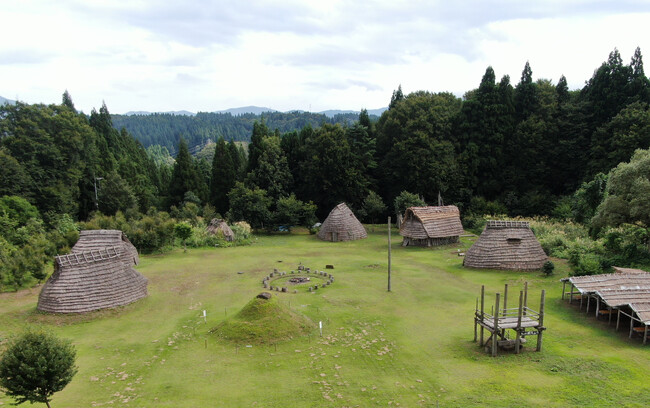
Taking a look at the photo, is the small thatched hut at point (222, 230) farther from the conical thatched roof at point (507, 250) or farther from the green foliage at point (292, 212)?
the conical thatched roof at point (507, 250)

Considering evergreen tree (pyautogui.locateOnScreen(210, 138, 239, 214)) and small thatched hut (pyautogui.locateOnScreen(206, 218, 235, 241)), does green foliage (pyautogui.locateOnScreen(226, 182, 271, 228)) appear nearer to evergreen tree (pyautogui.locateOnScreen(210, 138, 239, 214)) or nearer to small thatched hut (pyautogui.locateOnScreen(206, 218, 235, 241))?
small thatched hut (pyautogui.locateOnScreen(206, 218, 235, 241))

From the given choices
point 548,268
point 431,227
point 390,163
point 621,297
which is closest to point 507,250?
point 548,268

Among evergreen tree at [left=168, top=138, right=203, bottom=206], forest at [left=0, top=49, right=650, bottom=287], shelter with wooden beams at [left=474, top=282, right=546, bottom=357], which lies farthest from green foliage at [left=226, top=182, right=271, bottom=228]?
shelter with wooden beams at [left=474, top=282, right=546, bottom=357]

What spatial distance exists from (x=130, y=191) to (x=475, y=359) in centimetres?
4298

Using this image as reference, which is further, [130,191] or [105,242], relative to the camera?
[130,191]

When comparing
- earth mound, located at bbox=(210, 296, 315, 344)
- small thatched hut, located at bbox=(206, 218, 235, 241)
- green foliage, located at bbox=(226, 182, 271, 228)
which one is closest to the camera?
earth mound, located at bbox=(210, 296, 315, 344)

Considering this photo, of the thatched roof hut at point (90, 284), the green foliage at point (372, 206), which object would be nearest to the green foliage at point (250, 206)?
the green foliage at point (372, 206)

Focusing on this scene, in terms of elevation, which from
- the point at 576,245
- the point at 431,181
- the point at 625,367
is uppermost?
the point at 431,181

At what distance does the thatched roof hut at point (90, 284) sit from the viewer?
67.2ft

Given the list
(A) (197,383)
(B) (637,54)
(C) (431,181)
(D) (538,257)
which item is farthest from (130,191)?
(B) (637,54)

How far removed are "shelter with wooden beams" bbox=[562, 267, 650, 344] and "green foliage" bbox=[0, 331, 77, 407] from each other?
20026 mm

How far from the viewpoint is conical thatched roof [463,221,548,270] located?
87.1 feet

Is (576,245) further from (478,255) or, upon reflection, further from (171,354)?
(171,354)

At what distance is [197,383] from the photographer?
13922 millimetres
